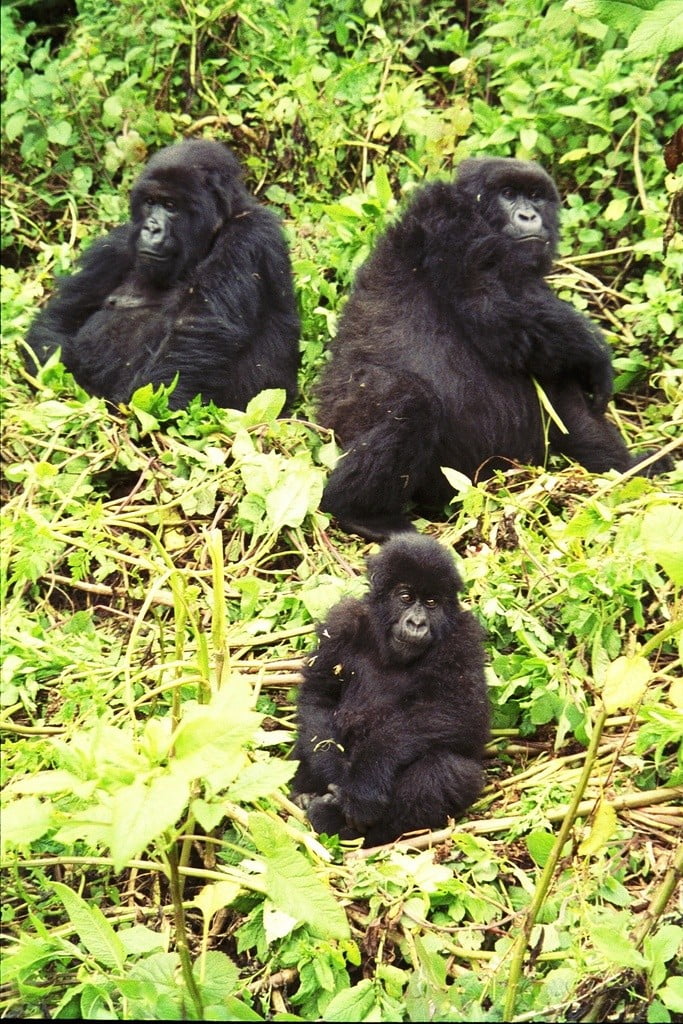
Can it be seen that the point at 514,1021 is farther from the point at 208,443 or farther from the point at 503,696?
the point at 208,443

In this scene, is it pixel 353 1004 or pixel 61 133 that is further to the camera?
pixel 61 133

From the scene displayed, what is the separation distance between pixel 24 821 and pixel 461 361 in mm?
2992

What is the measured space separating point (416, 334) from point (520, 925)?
99.3 inches

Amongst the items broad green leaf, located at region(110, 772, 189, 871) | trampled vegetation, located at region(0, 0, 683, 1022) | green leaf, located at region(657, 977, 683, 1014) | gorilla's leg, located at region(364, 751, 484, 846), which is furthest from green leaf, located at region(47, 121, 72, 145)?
green leaf, located at region(657, 977, 683, 1014)

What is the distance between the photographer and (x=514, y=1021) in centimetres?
270

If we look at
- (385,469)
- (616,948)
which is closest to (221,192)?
(385,469)

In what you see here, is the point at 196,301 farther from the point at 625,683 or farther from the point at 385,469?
the point at 625,683

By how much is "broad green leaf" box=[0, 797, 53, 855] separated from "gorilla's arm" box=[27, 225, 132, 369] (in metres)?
3.57

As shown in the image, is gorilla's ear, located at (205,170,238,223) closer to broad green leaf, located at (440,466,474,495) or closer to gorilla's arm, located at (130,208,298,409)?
gorilla's arm, located at (130,208,298,409)

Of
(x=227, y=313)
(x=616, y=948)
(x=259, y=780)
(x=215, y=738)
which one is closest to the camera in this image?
(x=215, y=738)

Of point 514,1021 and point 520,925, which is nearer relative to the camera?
point 514,1021

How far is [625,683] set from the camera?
2453 millimetres

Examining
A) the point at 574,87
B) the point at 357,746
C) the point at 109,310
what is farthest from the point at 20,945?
the point at 574,87

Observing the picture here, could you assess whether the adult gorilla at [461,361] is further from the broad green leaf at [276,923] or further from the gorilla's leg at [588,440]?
the broad green leaf at [276,923]
